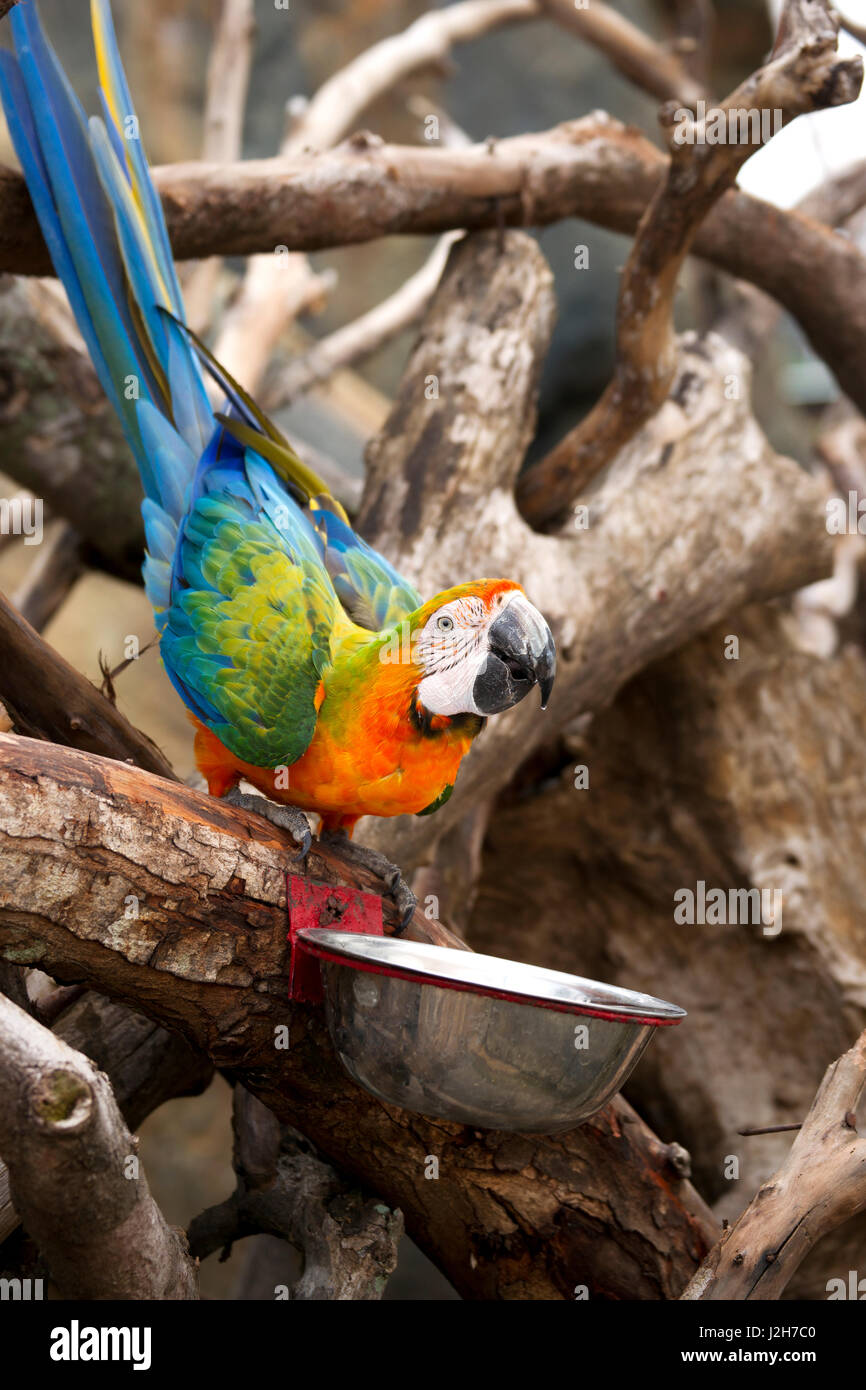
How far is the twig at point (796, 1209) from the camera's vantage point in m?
1.41

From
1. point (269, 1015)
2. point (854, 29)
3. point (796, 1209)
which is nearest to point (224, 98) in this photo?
point (854, 29)

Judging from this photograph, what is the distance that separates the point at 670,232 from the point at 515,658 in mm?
1366

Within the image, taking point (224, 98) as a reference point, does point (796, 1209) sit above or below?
below

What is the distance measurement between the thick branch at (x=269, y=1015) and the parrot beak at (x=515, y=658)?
0.39 m

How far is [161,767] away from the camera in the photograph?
1.90 meters

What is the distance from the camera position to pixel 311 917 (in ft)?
4.94

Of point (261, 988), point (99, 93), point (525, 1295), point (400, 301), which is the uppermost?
point (400, 301)

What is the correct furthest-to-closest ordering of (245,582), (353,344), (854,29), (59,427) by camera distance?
1. (353,344)
2. (854,29)
3. (59,427)
4. (245,582)

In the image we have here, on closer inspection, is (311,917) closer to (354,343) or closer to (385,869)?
(385,869)

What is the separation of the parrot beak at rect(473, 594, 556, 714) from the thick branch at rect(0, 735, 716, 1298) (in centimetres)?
39

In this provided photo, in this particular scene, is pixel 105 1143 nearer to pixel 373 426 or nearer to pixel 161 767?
pixel 161 767
